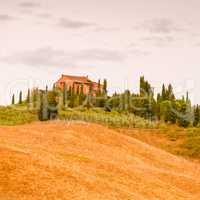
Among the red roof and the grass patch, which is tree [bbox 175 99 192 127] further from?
the red roof

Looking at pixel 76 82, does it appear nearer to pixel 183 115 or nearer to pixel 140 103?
pixel 140 103

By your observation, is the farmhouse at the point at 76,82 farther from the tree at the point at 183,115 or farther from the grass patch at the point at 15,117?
the grass patch at the point at 15,117

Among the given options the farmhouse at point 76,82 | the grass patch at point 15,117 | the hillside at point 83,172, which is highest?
the farmhouse at point 76,82

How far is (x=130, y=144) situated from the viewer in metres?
32.7

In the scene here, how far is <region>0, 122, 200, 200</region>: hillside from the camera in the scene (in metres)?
15.5

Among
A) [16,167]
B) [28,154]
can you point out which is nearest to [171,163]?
[28,154]

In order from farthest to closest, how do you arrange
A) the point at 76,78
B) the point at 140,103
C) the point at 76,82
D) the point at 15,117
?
the point at 76,78 < the point at 76,82 < the point at 140,103 < the point at 15,117

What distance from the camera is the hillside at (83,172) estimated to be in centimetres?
1548

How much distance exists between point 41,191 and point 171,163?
16.0 metres

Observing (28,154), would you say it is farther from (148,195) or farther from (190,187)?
(190,187)

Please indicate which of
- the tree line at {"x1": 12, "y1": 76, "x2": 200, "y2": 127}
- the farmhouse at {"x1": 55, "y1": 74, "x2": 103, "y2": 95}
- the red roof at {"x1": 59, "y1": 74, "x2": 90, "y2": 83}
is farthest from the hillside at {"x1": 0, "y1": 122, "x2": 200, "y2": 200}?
the red roof at {"x1": 59, "y1": 74, "x2": 90, "y2": 83}

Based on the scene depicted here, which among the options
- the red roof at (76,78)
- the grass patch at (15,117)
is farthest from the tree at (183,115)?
the red roof at (76,78)

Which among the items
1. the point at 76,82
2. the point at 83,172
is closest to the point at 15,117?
the point at 83,172

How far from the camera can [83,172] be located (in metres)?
18.6
